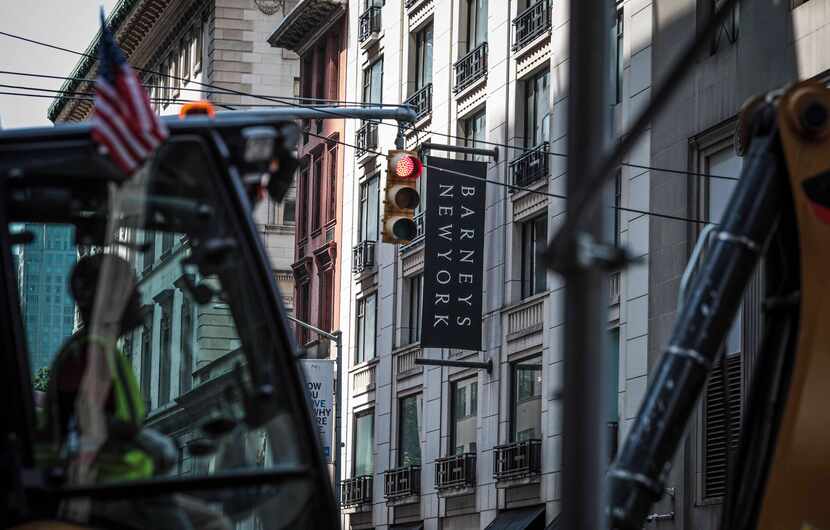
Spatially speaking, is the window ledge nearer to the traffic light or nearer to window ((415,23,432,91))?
window ((415,23,432,91))

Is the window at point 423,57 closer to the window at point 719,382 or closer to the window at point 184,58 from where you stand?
the window at point 719,382

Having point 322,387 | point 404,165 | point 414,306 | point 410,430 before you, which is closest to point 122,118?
point 404,165

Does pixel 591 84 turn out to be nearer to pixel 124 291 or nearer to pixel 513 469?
pixel 124 291

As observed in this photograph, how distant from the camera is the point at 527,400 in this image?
128 ft

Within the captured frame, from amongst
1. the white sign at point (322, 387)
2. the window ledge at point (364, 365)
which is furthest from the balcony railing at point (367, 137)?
the white sign at point (322, 387)

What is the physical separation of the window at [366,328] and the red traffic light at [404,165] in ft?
72.9

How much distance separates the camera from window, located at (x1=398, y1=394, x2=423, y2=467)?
4634 centimetres

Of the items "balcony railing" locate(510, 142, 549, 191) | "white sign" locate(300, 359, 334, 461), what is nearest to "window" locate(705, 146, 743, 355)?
"balcony railing" locate(510, 142, 549, 191)

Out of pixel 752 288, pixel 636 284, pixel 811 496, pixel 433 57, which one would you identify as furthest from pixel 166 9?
pixel 811 496

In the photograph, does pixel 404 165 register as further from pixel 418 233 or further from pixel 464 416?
pixel 418 233

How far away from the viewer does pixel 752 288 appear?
25.8 metres

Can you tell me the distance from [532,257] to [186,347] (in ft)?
109

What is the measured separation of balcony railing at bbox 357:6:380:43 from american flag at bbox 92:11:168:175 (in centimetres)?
4757

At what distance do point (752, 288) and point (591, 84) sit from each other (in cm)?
2131
